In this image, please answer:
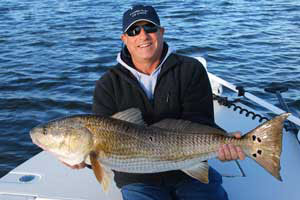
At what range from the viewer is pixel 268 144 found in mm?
3252

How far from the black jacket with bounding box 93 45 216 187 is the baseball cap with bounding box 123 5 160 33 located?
0.36 metres

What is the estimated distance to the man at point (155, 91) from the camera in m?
3.76

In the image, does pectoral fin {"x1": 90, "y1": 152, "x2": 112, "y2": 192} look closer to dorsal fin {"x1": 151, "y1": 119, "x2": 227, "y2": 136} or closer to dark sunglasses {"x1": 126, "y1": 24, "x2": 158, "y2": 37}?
dorsal fin {"x1": 151, "y1": 119, "x2": 227, "y2": 136}

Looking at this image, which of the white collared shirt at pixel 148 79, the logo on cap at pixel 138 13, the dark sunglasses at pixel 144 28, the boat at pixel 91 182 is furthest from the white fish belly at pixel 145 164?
the logo on cap at pixel 138 13

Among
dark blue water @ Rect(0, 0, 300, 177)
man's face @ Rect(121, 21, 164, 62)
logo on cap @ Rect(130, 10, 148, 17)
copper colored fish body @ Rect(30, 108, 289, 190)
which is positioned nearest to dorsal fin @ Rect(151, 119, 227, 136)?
copper colored fish body @ Rect(30, 108, 289, 190)

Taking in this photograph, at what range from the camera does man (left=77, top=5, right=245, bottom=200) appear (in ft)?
12.3

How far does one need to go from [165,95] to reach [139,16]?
0.75 metres

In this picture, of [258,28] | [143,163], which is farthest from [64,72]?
[143,163]

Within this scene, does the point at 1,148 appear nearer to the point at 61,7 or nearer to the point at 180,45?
the point at 180,45

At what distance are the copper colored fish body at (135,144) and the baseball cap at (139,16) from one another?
867 mm

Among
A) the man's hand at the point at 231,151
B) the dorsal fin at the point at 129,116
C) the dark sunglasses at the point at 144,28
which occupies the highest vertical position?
the dark sunglasses at the point at 144,28

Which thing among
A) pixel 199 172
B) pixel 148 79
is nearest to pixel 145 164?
pixel 199 172

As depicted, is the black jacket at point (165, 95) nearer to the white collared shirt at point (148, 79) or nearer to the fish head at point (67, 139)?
the white collared shirt at point (148, 79)

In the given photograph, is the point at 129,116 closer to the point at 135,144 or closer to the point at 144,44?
the point at 135,144
